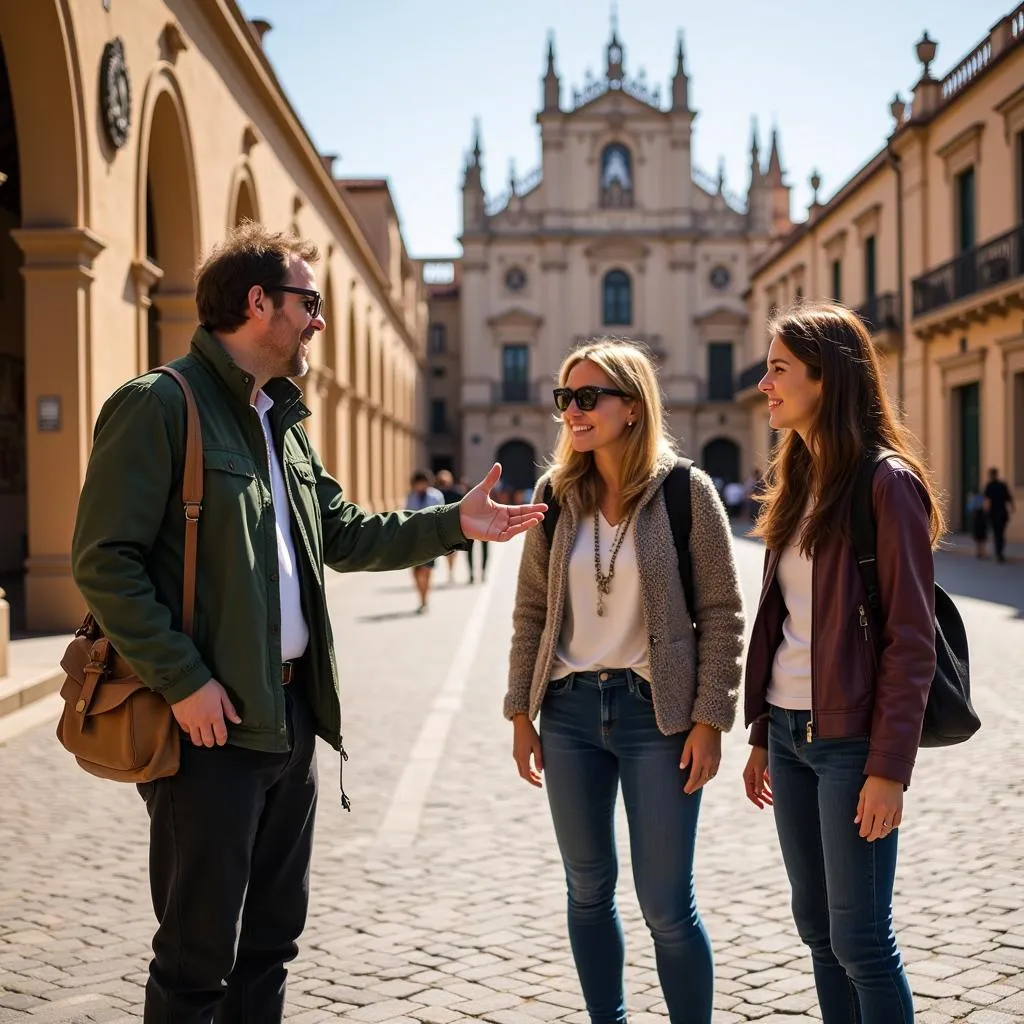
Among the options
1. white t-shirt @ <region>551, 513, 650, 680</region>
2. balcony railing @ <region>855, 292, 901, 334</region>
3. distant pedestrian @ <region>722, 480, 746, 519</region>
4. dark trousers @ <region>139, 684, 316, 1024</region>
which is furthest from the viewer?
distant pedestrian @ <region>722, 480, 746, 519</region>

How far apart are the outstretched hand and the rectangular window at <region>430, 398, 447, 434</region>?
2615 inches

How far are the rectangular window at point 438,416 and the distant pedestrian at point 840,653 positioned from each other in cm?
6690

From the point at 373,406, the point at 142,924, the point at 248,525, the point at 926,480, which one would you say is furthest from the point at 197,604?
the point at 373,406

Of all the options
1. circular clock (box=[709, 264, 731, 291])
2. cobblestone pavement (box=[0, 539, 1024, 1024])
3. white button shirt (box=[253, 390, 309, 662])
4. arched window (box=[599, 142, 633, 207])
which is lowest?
cobblestone pavement (box=[0, 539, 1024, 1024])

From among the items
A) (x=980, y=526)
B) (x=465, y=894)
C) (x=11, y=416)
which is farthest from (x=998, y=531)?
(x=465, y=894)

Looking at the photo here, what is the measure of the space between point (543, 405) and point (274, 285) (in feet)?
190

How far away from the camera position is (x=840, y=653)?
2.89m

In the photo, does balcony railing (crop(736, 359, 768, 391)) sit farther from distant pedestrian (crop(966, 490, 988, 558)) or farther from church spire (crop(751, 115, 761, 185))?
distant pedestrian (crop(966, 490, 988, 558))

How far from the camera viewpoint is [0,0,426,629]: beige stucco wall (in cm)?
1117

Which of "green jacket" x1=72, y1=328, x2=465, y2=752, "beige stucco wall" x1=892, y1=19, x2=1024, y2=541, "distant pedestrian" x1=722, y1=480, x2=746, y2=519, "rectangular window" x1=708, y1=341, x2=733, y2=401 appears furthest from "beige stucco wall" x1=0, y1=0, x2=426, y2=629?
"rectangular window" x1=708, y1=341, x2=733, y2=401

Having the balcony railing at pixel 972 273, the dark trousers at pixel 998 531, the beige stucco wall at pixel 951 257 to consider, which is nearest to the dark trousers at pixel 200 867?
the dark trousers at pixel 998 531

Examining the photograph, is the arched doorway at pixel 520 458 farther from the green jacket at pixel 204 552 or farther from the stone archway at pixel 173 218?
the green jacket at pixel 204 552

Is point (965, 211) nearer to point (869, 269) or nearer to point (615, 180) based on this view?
point (869, 269)

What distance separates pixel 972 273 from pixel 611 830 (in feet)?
82.7
